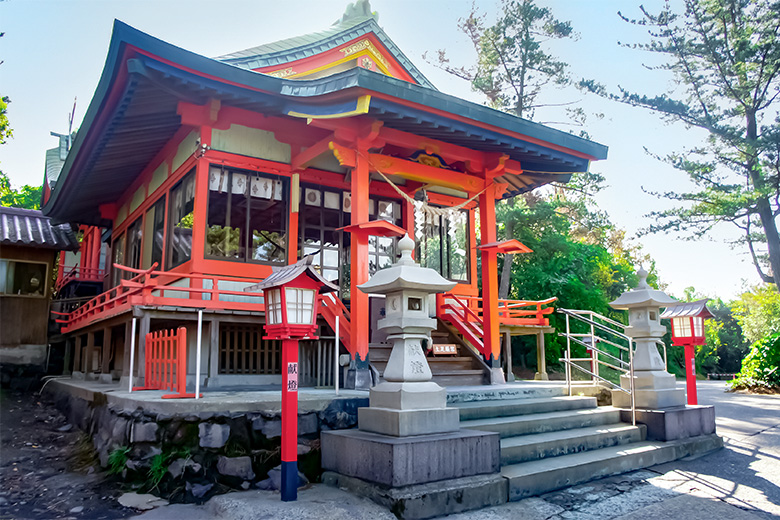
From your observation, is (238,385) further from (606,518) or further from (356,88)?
(606,518)

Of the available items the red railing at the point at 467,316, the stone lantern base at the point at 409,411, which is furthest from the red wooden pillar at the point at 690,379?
the stone lantern base at the point at 409,411

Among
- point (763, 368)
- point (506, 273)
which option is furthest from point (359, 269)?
point (506, 273)

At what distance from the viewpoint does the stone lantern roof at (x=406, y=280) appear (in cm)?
582

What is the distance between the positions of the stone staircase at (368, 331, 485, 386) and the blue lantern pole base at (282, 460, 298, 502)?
3658 millimetres

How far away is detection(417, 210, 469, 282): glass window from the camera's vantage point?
12.7 metres

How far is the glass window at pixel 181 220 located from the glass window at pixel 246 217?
464 mm

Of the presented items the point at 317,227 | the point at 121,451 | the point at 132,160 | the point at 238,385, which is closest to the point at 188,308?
the point at 238,385

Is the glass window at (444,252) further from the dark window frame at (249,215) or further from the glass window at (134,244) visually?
the glass window at (134,244)

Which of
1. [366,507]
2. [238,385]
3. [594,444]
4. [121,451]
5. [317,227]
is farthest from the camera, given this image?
[317,227]

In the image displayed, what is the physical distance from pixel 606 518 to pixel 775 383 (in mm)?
13528

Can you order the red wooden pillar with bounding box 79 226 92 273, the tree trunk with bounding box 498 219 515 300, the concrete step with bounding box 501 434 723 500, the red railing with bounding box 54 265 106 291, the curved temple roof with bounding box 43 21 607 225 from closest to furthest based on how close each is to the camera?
1. the concrete step with bounding box 501 434 723 500
2. the curved temple roof with bounding box 43 21 607 225
3. the red railing with bounding box 54 265 106 291
4. the tree trunk with bounding box 498 219 515 300
5. the red wooden pillar with bounding box 79 226 92 273

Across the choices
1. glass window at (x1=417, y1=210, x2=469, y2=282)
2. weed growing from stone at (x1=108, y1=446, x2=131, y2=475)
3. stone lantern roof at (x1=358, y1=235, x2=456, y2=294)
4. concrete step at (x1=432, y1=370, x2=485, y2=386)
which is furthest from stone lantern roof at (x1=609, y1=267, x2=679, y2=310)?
weed growing from stone at (x1=108, y1=446, x2=131, y2=475)

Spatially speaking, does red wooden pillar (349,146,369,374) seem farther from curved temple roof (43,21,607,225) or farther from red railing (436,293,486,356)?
red railing (436,293,486,356)

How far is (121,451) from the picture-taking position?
617cm
